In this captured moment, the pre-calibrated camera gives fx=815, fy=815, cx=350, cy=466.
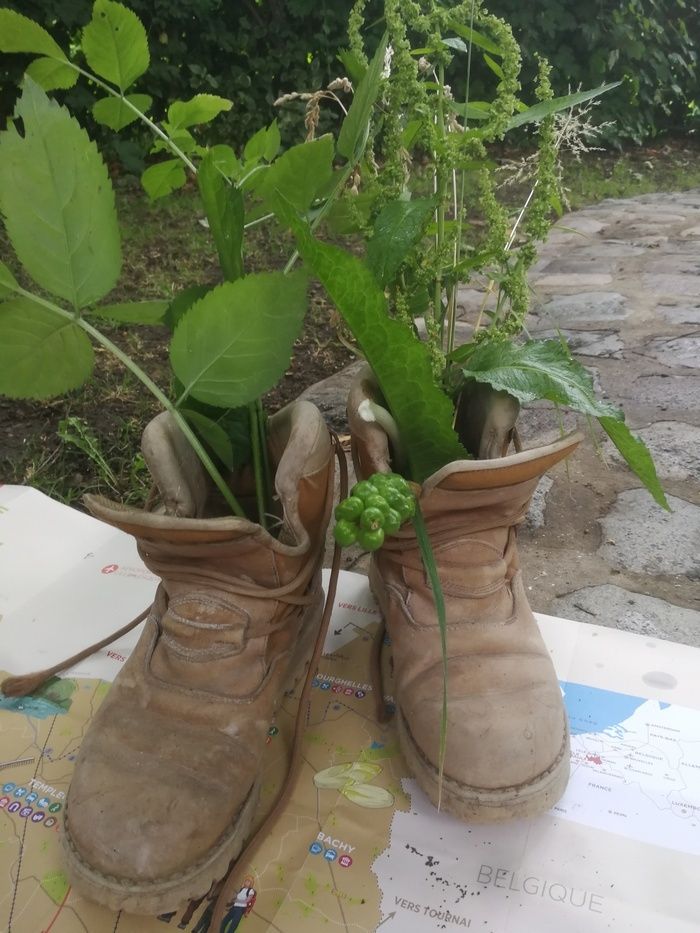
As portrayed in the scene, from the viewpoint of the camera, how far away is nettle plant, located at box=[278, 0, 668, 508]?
2.43ft

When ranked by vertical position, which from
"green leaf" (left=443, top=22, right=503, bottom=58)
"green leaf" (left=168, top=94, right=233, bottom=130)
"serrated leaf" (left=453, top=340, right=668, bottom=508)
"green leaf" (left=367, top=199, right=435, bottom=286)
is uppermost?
"green leaf" (left=443, top=22, right=503, bottom=58)

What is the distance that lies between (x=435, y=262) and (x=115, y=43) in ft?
1.38

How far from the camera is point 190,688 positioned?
80 centimetres

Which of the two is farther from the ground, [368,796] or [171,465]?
[171,465]

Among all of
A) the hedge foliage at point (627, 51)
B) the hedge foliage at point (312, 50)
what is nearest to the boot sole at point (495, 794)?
the hedge foliage at point (312, 50)

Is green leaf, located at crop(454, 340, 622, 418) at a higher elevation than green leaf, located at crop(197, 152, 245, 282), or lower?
lower

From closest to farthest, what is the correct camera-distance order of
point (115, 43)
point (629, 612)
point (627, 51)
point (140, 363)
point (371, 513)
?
point (371, 513)
point (115, 43)
point (629, 612)
point (140, 363)
point (627, 51)

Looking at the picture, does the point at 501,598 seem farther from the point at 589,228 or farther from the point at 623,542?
the point at 589,228

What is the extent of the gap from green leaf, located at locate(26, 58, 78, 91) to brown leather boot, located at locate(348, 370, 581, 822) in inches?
19.6

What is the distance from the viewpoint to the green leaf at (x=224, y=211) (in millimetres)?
740

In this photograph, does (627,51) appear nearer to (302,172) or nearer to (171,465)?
(302,172)

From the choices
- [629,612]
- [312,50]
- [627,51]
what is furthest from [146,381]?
[627,51]

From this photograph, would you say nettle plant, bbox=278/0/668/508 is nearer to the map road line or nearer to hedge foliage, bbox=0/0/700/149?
the map road line

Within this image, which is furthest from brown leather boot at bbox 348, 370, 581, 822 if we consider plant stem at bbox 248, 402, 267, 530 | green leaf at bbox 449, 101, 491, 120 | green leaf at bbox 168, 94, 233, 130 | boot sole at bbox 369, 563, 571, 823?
green leaf at bbox 168, 94, 233, 130
